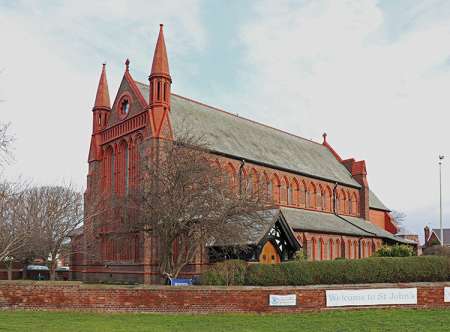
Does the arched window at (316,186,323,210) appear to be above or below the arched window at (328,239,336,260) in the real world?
above

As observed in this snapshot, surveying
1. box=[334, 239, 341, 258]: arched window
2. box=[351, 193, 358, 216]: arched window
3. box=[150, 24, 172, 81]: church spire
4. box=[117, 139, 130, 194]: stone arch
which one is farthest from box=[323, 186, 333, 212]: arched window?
box=[150, 24, 172, 81]: church spire

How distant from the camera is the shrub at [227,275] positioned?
838 inches

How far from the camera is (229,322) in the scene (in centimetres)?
1609

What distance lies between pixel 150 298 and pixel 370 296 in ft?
28.3

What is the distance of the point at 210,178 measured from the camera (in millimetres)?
25578

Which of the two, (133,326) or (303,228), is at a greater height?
(303,228)

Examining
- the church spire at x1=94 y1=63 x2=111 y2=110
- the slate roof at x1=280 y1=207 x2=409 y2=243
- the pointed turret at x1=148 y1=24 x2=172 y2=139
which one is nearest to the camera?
the pointed turret at x1=148 y1=24 x2=172 y2=139

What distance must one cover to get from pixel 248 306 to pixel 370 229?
1472 inches

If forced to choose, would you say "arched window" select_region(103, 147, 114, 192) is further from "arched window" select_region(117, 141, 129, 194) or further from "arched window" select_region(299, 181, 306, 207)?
"arched window" select_region(299, 181, 306, 207)

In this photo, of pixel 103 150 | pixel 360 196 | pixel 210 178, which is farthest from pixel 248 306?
pixel 360 196

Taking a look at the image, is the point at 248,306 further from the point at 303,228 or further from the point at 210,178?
the point at 303,228

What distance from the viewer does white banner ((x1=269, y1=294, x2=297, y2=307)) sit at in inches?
721

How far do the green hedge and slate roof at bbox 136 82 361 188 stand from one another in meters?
14.9

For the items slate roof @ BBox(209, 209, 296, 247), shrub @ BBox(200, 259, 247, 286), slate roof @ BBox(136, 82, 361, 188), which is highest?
slate roof @ BBox(136, 82, 361, 188)
